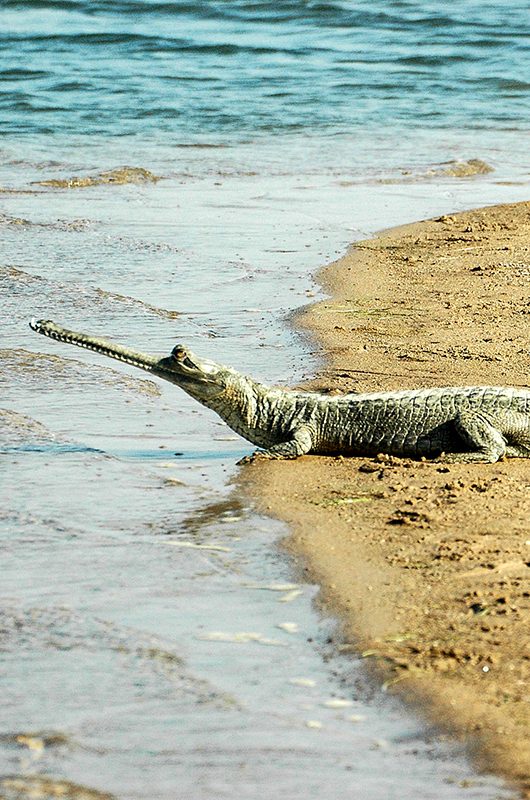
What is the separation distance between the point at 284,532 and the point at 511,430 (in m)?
1.45

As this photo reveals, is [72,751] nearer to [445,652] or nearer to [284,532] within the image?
[445,652]

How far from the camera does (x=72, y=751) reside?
11.9 ft

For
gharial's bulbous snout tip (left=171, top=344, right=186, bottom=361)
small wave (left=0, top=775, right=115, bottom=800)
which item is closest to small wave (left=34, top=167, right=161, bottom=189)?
gharial's bulbous snout tip (left=171, top=344, right=186, bottom=361)

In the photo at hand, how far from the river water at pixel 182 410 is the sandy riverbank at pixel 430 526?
0.13m

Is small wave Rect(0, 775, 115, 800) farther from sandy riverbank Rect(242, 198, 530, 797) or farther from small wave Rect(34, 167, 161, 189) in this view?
small wave Rect(34, 167, 161, 189)

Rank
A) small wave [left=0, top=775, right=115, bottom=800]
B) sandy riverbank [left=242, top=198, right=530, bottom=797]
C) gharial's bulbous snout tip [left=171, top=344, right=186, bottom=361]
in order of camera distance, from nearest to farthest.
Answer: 1. small wave [left=0, top=775, right=115, bottom=800]
2. sandy riverbank [left=242, top=198, right=530, bottom=797]
3. gharial's bulbous snout tip [left=171, top=344, right=186, bottom=361]

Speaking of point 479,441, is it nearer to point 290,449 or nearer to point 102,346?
point 290,449

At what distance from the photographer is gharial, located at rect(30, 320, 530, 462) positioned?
614 cm

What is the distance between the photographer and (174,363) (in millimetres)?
6156

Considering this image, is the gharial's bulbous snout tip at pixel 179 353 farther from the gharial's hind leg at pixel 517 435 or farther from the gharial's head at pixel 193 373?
the gharial's hind leg at pixel 517 435

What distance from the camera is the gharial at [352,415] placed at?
614 cm

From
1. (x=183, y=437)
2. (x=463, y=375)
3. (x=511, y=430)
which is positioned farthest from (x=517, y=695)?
(x=463, y=375)

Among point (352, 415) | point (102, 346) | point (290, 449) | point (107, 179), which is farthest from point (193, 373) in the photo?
point (107, 179)

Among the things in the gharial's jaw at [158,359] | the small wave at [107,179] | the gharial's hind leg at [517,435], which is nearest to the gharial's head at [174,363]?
the gharial's jaw at [158,359]
